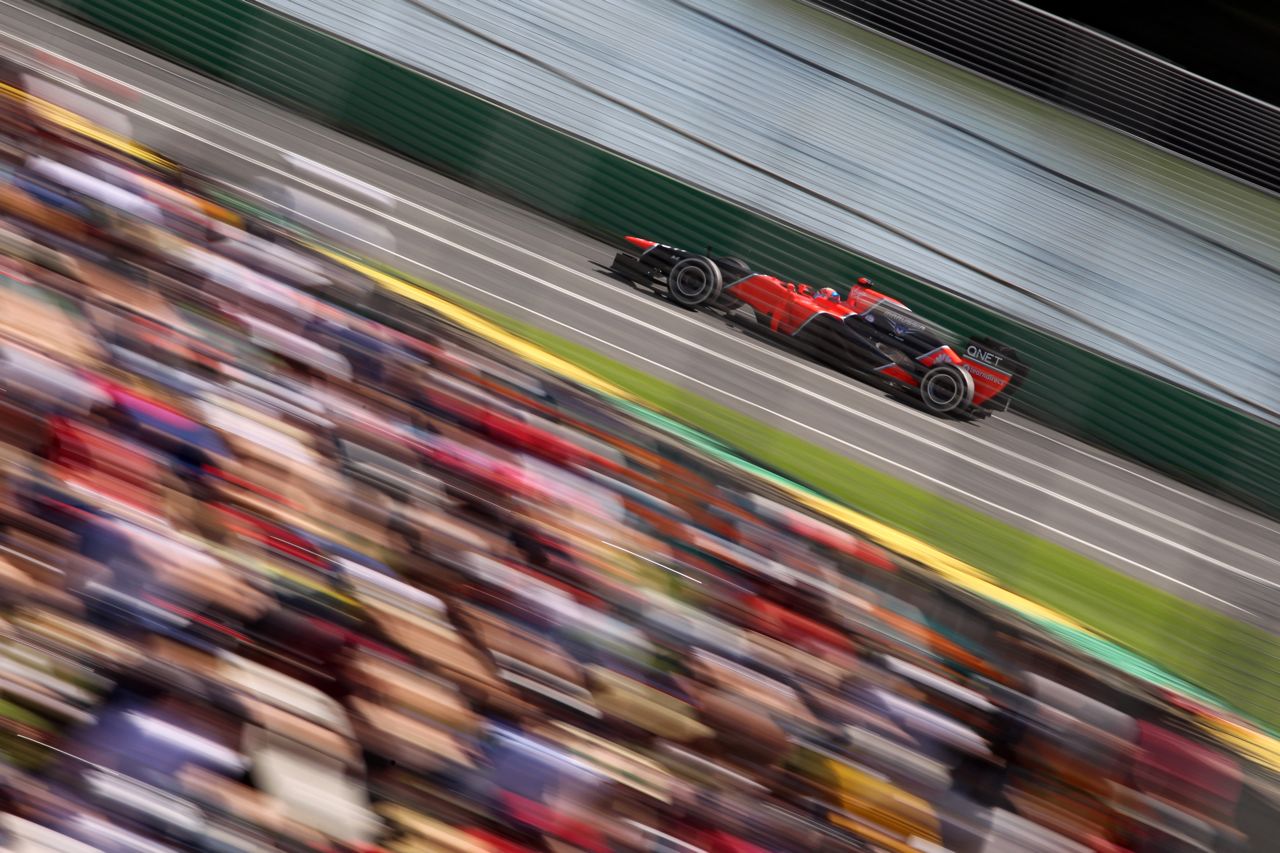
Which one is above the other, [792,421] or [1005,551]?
[792,421]

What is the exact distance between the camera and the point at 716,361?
30.3 ft

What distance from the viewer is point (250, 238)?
126 inches

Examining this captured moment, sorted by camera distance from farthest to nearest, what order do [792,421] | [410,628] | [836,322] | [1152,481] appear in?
[1152,481] < [836,322] < [792,421] < [410,628]

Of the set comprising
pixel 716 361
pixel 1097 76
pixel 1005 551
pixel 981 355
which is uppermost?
pixel 1097 76

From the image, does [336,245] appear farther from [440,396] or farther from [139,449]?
[139,449]

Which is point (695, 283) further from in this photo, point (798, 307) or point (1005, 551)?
point (1005, 551)

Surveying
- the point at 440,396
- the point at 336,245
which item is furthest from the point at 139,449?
the point at 336,245

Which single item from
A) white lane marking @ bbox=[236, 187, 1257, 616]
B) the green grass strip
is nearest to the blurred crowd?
the green grass strip

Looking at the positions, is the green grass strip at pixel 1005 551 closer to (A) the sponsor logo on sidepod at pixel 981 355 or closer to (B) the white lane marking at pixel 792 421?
(B) the white lane marking at pixel 792 421

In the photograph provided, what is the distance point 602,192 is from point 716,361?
12.4ft

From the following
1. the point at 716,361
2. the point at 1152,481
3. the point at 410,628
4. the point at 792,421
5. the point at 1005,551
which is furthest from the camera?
the point at 1152,481

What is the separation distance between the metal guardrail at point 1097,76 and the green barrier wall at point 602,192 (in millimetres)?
2728

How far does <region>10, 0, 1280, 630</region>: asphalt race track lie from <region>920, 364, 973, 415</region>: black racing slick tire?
19cm

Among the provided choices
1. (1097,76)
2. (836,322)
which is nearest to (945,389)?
(836,322)
